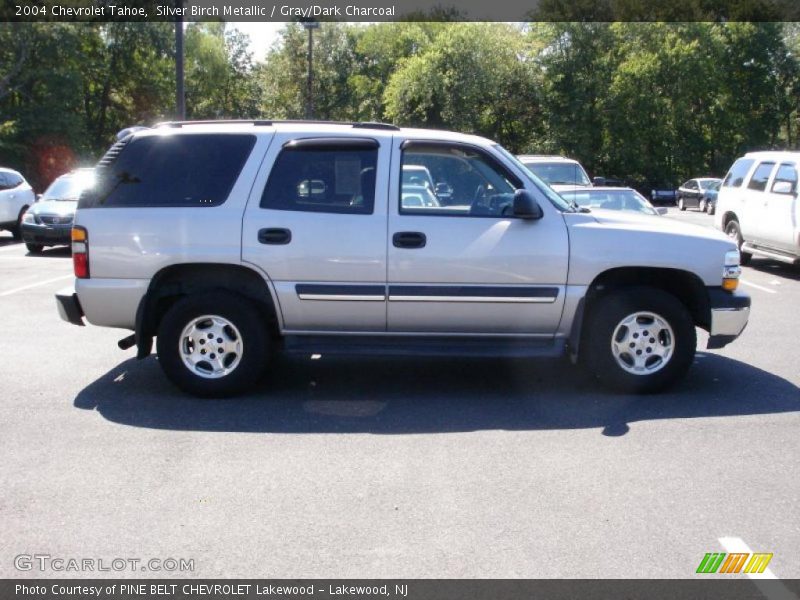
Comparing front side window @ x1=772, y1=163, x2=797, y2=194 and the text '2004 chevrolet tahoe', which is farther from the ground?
front side window @ x1=772, y1=163, x2=797, y2=194

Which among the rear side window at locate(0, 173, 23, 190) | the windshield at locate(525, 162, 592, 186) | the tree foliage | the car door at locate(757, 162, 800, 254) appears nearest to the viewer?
the car door at locate(757, 162, 800, 254)

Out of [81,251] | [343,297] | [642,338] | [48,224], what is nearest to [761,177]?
[642,338]

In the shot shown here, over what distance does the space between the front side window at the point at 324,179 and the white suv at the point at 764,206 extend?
9.63 meters

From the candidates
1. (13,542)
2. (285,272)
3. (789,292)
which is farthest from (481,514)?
(789,292)

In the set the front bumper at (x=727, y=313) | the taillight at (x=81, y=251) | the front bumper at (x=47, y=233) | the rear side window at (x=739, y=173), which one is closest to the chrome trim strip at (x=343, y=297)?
the taillight at (x=81, y=251)

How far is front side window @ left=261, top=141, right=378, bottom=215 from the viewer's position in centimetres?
715

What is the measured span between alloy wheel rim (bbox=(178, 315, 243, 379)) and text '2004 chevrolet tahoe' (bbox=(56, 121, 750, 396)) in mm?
11

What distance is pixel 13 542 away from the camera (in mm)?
4492

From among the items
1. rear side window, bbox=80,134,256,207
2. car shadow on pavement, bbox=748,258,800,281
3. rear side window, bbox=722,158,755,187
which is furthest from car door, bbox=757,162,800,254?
rear side window, bbox=80,134,256,207

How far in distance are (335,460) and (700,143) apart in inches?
2132

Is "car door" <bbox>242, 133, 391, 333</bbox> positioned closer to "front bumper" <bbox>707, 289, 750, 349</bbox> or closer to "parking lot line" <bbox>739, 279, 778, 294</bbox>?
"front bumper" <bbox>707, 289, 750, 349</bbox>

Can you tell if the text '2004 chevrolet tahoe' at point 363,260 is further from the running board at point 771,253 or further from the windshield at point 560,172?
the windshield at point 560,172

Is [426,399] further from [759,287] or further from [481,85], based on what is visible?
[481,85]

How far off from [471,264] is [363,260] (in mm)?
803
